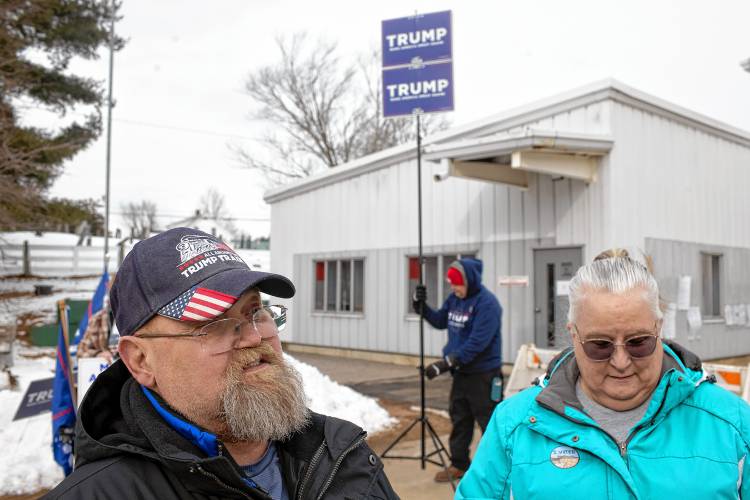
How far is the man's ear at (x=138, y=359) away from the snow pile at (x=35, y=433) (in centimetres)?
252

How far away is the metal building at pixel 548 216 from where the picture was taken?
985cm

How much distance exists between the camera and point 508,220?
11289 millimetres

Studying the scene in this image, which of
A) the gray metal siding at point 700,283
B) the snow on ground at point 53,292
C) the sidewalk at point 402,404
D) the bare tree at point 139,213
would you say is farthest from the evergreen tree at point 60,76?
the bare tree at point 139,213

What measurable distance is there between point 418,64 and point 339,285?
29.4 feet

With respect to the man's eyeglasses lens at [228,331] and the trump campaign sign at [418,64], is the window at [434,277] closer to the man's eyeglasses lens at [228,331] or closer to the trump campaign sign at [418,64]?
the trump campaign sign at [418,64]

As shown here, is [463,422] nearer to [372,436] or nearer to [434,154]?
[372,436]

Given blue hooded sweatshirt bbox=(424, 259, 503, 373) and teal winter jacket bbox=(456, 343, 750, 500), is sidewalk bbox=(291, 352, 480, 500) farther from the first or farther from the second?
teal winter jacket bbox=(456, 343, 750, 500)

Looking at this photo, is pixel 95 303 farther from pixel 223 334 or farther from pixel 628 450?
pixel 628 450

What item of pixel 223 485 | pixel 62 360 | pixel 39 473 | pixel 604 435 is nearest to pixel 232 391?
pixel 223 485

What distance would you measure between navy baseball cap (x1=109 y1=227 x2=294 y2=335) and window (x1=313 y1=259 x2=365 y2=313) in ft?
41.4

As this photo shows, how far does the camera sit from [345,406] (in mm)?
8078

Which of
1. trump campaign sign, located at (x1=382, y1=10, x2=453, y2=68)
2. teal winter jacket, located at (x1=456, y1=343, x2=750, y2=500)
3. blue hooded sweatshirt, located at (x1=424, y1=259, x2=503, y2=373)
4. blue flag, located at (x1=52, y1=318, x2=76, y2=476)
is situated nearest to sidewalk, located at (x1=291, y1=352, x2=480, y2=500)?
blue hooded sweatshirt, located at (x1=424, y1=259, x2=503, y2=373)

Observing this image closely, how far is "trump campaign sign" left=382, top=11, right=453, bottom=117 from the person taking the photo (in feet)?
20.8

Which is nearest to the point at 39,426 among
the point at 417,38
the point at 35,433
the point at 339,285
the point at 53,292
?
the point at 35,433
